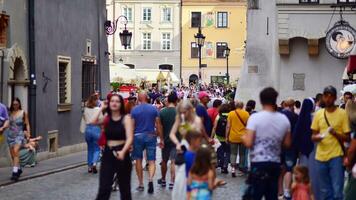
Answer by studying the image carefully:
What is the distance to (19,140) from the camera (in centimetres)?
1775

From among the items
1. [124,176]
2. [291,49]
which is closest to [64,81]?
[291,49]

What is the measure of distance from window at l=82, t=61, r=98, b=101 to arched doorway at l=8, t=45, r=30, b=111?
233 inches

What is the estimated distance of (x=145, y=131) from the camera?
15633 mm

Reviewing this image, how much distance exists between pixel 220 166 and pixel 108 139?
351 inches

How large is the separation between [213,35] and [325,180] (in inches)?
3026

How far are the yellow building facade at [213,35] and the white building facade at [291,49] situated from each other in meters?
56.5

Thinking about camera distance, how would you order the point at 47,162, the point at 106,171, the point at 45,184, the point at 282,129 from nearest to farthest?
the point at 282,129 < the point at 106,171 < the point at 45,184 < the point at 47,162

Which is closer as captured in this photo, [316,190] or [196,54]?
[316,190]

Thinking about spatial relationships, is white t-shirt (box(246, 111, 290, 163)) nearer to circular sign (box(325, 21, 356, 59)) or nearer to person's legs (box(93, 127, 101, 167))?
person's legs (box(93, 127, 101, 167))

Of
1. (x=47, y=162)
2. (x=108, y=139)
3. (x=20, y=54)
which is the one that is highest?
(x=20, y=54)

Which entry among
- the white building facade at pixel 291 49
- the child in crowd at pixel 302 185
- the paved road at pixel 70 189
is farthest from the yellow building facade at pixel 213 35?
the child in crowd at pixel 302 185

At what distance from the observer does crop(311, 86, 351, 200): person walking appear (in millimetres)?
11438

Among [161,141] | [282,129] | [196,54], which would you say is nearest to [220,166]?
[161,141]

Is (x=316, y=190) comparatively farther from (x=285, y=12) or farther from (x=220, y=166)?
(x=285, y=12)
